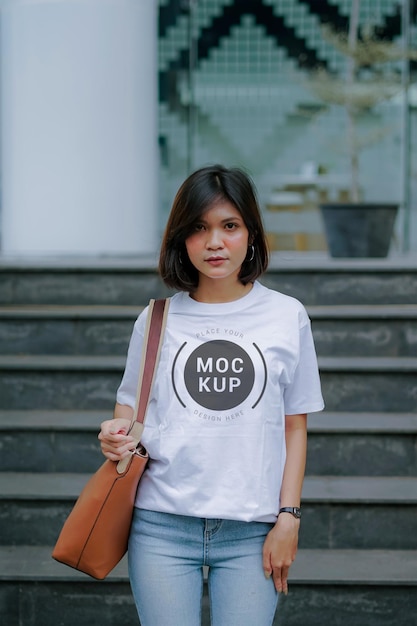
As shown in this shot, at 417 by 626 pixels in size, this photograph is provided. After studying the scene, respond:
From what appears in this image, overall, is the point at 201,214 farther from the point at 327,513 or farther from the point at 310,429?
the point at 310,429

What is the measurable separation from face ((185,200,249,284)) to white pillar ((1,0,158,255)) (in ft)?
16.1

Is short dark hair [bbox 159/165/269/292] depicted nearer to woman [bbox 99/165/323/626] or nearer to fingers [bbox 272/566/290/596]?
woman [bbox 99/165/323/626]

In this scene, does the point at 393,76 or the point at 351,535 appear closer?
the point at 351,535

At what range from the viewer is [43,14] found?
683cm

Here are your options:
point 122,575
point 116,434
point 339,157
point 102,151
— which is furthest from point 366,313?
point 339,157

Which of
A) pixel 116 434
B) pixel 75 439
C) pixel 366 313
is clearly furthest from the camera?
pixel 366 313

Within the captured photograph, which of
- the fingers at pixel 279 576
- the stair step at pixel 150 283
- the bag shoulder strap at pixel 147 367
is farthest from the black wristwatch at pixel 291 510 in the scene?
the stair step at pixel 150 283

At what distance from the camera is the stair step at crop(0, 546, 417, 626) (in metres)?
3.57

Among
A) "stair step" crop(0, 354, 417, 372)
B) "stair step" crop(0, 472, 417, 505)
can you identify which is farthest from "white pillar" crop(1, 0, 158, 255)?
"stair step" crop(0, 472, 417, 505)

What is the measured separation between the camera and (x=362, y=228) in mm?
6930

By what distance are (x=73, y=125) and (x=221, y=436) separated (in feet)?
17.2

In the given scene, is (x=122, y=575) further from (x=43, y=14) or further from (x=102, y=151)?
(x=43, y=14)

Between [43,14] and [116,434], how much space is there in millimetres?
5484

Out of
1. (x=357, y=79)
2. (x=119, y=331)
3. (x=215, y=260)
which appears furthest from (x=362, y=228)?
(x=215, y=260)
